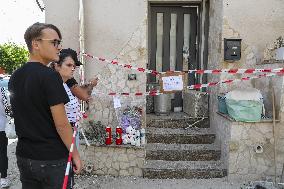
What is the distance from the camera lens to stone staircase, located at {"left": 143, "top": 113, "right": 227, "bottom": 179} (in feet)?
19.3

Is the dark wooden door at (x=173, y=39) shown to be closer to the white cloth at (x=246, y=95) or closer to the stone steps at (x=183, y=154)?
the stone steps at (x=183, y=154)

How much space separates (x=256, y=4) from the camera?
6449 millimetres

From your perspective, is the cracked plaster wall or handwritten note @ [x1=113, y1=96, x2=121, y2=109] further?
handwritten note @ [x1=113, y1=96, x2=121, y2=109]

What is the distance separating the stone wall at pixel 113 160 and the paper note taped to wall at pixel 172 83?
1.43 metres

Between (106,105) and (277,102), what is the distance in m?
3.54

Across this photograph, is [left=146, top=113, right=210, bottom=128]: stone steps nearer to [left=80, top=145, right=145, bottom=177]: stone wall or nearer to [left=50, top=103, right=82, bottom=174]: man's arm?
[left=80, top=145, right=145, bottom=177]: stone wall

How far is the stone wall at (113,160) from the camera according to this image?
593 cm

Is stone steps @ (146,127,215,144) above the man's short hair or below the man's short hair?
below

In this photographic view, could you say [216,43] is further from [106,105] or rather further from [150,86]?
[106,105]

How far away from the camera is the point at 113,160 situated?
19.6 feet

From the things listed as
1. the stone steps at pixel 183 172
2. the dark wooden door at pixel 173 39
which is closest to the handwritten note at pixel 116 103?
the stone steps at pixel 183 172

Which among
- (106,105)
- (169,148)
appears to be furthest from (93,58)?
(169,148)

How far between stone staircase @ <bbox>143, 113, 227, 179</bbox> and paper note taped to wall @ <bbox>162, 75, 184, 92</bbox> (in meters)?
1.01

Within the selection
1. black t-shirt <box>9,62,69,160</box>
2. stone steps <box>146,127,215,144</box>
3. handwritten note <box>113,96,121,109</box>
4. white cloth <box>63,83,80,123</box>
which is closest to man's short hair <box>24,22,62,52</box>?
black t-shirt <box>9,62,69,160</box>
